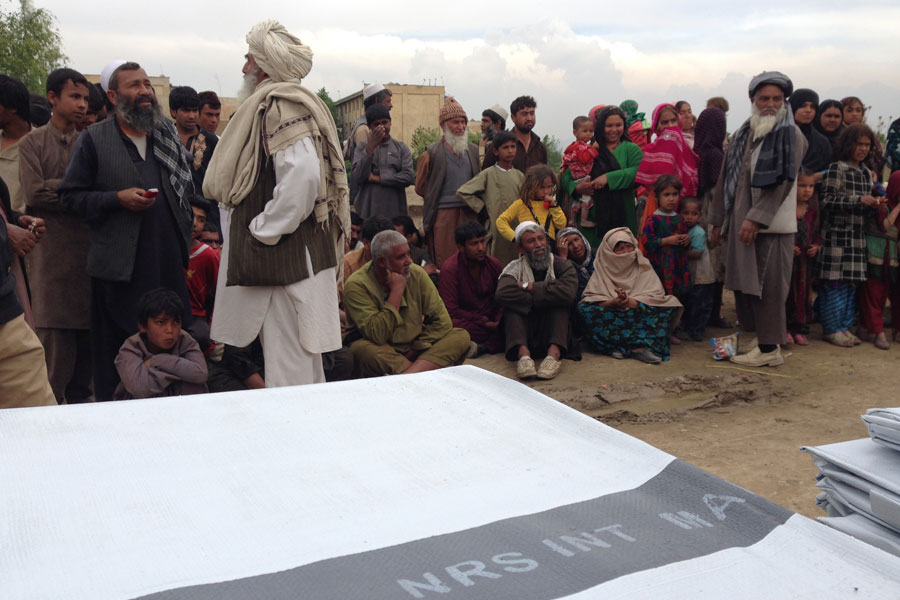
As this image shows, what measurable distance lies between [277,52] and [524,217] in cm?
321

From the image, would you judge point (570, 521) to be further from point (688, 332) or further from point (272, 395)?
point (688, 332)

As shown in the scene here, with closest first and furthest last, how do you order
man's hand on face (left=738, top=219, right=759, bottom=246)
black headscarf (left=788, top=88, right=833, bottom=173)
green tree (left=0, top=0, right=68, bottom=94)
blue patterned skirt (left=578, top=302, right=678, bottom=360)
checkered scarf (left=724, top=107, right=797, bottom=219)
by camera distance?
checkered scarf (left=724, top=107, right=797, bottom=219) < man's hand on face (left=738, top=219, right=759, bottom=246) < blue patterned skirt (left=578, top=302, right=678, bottom=360) < black headscarf (left=788, top=88, right=833, bottom=173) < green tree (left=0, top=0, right=68, bottom=94)

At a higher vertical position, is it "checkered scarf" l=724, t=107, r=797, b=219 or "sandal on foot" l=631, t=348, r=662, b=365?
"checkered scarf" l=724, t=107, r=797, b=219

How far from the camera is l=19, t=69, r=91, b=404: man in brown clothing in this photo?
409 centimetres

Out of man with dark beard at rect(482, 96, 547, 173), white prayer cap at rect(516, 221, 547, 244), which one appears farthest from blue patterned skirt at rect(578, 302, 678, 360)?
man with dark beard at rect(482, 96, 547, 173)

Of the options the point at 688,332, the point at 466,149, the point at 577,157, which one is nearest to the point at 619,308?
the point at 688,332

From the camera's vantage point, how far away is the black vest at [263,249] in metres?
3.40

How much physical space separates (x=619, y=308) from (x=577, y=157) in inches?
63.7

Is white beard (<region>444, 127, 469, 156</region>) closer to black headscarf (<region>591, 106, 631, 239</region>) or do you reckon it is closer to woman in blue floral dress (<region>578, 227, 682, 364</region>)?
black headscarf (<region>591, 106, 631, 239</region>)

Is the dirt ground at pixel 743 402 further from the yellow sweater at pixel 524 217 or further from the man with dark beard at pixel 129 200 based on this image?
the man with dark beard at pixel 129 200

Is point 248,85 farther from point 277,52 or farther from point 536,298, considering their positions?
point 536,298

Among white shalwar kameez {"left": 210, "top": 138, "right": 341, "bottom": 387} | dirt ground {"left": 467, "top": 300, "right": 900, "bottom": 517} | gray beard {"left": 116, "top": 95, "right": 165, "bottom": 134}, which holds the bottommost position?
dirt ground {"left": 467, "top": 300, "right": 900, "bottom": 517}

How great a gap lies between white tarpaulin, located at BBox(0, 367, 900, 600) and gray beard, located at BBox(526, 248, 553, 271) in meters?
4.14

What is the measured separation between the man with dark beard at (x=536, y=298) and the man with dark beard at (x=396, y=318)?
63cm
